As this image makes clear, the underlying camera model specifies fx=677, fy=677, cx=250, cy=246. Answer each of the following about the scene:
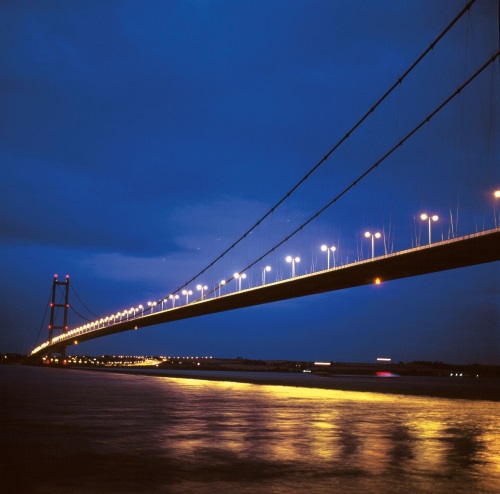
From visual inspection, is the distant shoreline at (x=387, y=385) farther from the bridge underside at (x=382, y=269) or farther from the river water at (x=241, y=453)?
the river water at (x=241, y=453)

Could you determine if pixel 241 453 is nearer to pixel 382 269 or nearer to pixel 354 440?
pixel 354 440

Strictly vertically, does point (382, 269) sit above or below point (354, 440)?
above

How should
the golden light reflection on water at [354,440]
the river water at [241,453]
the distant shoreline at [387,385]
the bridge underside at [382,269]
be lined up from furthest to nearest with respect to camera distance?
the distant shoreline at [387,385], the bridge underside at [382,269], the golden light reflection on water at [354,440], the river water at [241,453]

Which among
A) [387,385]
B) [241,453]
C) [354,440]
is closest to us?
[241,453]

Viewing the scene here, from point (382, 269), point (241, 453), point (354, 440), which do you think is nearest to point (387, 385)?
point (382, 269)

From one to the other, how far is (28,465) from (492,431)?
9118 millimetres

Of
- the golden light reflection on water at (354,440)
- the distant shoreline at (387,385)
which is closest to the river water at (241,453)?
the golden light reflection on water at (354,440)

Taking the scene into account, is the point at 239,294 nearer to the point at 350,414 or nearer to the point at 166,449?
the point at 350,414

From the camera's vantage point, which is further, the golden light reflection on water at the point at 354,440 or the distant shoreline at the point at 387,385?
the distant shoreline at the point at 387,385

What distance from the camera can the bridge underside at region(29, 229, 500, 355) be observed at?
3362 cm

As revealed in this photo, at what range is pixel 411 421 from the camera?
1549 centimetres

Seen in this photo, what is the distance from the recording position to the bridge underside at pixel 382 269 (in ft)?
110

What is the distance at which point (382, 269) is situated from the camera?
1628 inches

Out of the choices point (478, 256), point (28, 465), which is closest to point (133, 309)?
point (478, 256)
